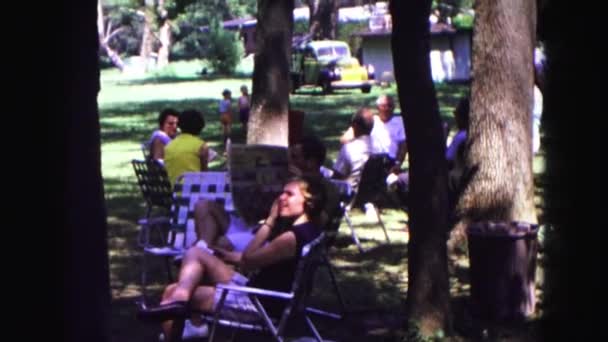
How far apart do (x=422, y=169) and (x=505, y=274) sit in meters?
1.22

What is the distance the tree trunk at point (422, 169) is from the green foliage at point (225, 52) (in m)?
55.0

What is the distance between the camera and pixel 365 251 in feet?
31.3

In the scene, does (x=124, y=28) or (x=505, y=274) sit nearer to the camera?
(x=505, y=274)

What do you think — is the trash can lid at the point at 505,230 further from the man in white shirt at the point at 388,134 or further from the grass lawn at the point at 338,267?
the man in white shirt at the point at 388,134

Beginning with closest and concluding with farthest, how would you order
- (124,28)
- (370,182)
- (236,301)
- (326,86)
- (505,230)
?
1. (236,301)
2. (505,230)
3. (370,182)
4. (326,86)
5. (124,28)

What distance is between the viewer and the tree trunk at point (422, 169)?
19.2 feet

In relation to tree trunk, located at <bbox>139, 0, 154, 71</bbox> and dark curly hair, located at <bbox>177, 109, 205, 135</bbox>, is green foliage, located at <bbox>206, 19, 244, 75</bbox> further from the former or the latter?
dark curly hair, located at <bbox>177, 109, 205, 135</bbox>

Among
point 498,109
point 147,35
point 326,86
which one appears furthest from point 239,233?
point 147,35

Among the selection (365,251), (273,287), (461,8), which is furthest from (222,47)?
(273,287)

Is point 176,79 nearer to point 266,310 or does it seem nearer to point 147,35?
point 147,35

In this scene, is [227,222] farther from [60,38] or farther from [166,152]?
[60,38]

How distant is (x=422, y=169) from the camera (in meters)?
5.94

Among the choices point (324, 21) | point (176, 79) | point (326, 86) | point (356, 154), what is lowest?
point (176, 79)

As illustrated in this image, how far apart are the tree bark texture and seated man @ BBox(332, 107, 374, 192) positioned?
6.53 m
